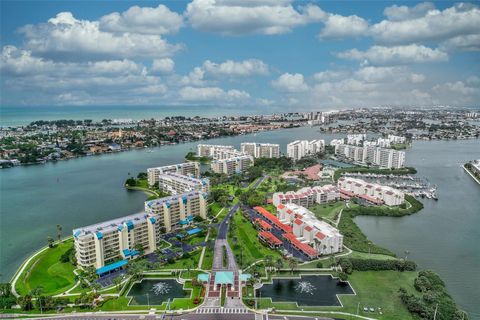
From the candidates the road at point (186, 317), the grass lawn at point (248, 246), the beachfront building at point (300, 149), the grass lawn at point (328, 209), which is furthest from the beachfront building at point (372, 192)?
the beachfront building at point (300, 149)

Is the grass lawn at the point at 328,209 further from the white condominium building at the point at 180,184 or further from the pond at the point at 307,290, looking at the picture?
the white condominium building at the point at 180,184

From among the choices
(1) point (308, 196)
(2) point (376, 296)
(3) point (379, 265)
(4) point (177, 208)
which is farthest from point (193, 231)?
(2) point (376, 296)

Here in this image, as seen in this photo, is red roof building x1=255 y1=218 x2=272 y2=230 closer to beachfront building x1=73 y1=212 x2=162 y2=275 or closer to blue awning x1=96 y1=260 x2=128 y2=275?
beachfront building x1=73 y1=212 x2=162 y2=275

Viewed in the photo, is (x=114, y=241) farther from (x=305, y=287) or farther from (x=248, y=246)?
(x=305, y=287)

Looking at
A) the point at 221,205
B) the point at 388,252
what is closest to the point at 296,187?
the point at 221,205

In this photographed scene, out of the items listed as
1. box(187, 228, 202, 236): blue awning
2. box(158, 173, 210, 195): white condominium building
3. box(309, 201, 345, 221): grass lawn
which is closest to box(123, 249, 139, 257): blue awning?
box(187, 228, 202, 236): blue awning

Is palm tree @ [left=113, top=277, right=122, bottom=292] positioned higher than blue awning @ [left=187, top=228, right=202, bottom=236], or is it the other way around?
blue awning @ [left=187, top=228, right=202, bottom=236]
